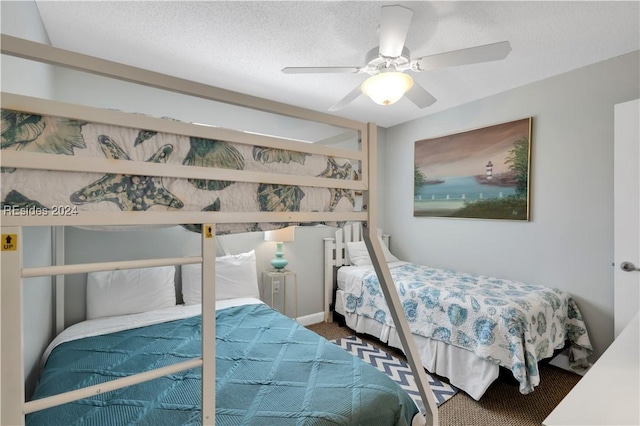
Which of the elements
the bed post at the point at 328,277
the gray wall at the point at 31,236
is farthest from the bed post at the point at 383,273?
the bed post at the point at 328,277

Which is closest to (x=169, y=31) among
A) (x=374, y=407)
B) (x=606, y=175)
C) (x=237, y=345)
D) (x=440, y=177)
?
(x=237, y=345)

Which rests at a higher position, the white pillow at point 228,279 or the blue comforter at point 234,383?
the white pillow at point 228,279

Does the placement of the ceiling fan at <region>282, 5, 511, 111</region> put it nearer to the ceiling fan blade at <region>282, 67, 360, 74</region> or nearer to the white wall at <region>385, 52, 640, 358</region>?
the ceiling fan blade at <region>282, 67, 360, 74</region>

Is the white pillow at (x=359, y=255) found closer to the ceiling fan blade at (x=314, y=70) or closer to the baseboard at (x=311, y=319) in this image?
the baseboard at (x=311, y=319)

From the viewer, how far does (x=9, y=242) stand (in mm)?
713

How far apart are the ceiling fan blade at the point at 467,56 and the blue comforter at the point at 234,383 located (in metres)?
1.74

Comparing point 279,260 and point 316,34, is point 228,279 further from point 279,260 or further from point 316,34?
point 316,34

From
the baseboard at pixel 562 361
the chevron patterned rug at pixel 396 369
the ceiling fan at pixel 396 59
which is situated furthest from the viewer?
the baseboard at pixel 562 361

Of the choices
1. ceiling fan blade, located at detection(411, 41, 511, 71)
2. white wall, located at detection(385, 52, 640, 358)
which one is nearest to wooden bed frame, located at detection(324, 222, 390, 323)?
white wall, located at detection(385, 52, 640, 358)

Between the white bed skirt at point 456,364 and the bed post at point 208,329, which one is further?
the white bed skirt at point 456,364

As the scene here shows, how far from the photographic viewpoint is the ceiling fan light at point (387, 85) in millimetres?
1701

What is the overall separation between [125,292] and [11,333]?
1.82m

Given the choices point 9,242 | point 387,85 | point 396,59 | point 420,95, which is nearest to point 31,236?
point 9,242

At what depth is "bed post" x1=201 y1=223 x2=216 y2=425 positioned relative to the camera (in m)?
0.94
